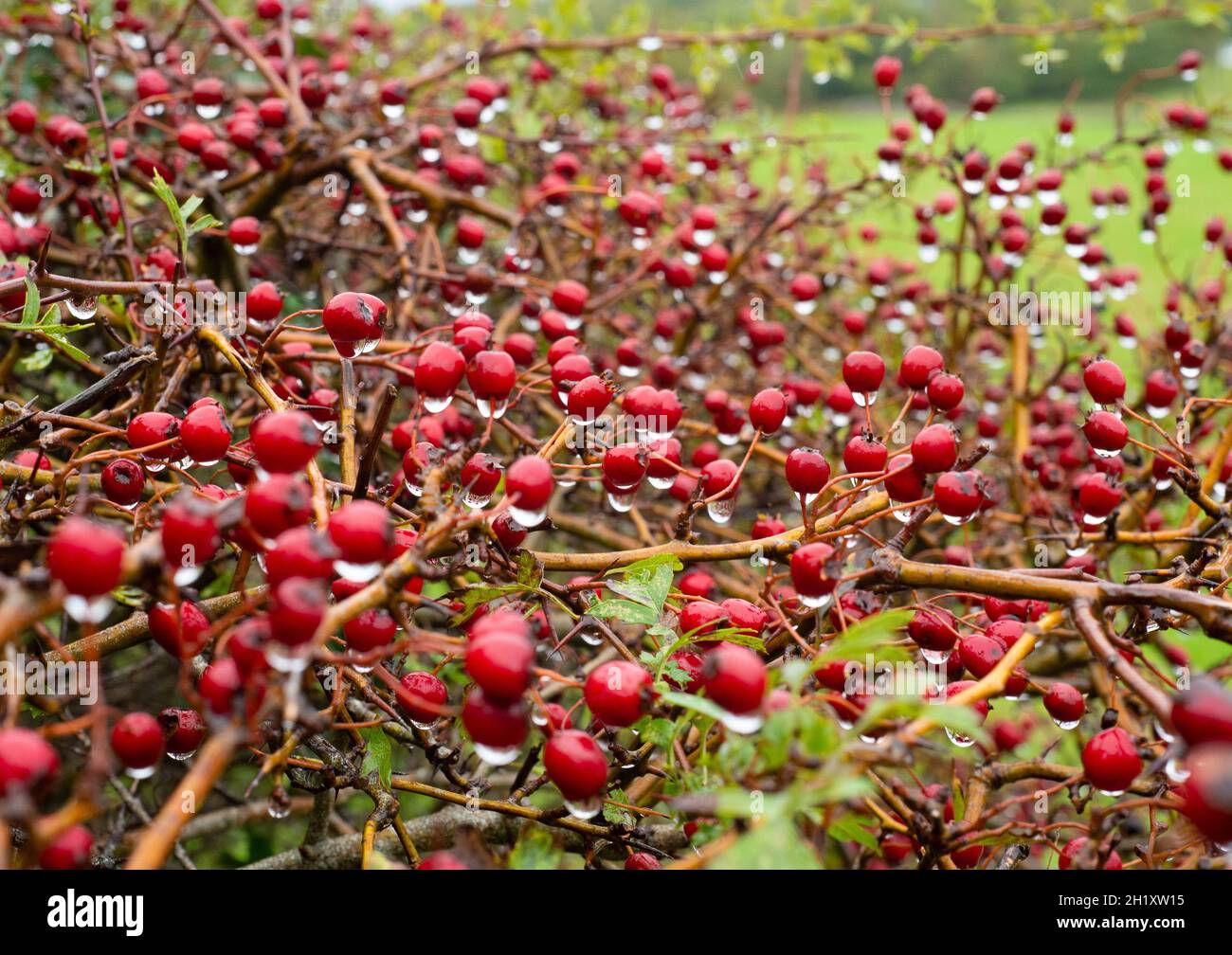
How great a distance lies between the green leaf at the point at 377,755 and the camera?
1079 mm

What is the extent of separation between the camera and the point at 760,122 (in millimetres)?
3551

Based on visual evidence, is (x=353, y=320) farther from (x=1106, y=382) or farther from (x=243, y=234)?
(x=1106, y=382)

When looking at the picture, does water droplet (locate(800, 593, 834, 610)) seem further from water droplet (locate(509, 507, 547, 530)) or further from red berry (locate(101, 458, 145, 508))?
red berry (locate(101, 458, 145, 508))

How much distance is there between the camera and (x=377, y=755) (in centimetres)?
109

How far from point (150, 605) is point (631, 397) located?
67cm

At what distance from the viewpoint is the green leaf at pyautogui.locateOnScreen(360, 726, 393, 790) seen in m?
1.08

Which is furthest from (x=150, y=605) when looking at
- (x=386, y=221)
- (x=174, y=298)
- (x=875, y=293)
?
(x=875, y=293)

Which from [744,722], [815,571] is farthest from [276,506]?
[815,571]

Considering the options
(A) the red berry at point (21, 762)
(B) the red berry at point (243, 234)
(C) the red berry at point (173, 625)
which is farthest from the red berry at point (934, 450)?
(B) the red berry at point (243, 234)

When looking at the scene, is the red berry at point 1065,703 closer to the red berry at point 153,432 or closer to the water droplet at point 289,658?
the water droplet at point 289,658

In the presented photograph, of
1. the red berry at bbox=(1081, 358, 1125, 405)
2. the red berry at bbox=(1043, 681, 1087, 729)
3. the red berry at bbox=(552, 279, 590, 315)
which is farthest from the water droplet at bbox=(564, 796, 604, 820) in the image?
the red berry at bbox=(552, 279, 590, 315)

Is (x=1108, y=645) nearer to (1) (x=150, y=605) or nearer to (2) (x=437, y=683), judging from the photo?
(2) (x=437, y=683)

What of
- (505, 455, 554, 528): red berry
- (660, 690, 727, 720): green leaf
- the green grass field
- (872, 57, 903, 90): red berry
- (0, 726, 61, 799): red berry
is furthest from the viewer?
the green grass field

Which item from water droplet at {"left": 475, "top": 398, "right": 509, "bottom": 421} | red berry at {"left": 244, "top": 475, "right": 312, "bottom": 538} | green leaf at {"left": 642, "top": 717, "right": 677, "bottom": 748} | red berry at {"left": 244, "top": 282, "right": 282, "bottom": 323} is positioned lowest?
green leaf at {"left": 642, "top": 717, "right": 677, "bottom": 748}
